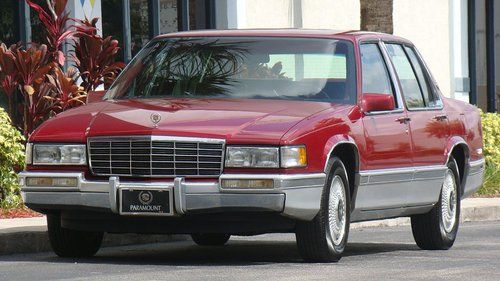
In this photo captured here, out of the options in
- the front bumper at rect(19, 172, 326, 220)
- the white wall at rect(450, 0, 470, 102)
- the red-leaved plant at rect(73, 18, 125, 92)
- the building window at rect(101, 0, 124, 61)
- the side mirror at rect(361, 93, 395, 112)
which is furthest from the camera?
the white wall at rect(450, 0, 470, 102)

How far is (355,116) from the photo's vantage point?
37.1 feet

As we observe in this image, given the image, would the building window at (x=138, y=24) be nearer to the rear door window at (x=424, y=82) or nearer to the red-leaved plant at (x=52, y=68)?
the red-leaved plant at (x=52, y=68)

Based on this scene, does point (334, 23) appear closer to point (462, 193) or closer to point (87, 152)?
point (462, 193)

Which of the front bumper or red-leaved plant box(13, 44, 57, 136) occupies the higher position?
red-leaved plant box(13, 44, 57, 136)

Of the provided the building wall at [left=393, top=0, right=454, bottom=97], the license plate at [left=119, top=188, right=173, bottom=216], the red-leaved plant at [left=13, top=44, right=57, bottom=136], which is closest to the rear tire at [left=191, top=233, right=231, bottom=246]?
the license plate at [left=119, top=188, right=173, bottom=216]

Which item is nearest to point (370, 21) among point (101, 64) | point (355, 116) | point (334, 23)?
point (334, 23)

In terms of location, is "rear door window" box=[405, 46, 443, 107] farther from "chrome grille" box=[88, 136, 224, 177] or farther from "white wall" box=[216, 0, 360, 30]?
"white wall" box=[216, 0, 360, 30]

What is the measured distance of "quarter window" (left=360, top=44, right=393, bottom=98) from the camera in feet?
39.2

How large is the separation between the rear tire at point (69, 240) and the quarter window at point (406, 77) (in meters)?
2.99

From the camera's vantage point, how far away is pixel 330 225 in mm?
10844

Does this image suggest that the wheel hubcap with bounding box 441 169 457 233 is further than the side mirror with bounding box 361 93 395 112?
Yes

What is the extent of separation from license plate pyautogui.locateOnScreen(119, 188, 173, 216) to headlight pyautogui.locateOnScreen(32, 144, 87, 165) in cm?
46

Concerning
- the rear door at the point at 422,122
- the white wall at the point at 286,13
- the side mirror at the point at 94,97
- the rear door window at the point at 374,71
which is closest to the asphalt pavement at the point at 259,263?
the rear door at the point at 422,122

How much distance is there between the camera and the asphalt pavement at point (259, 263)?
989 centimetres
